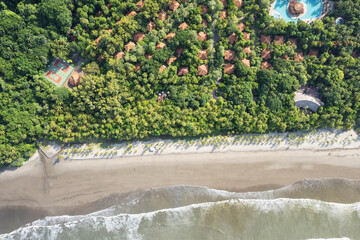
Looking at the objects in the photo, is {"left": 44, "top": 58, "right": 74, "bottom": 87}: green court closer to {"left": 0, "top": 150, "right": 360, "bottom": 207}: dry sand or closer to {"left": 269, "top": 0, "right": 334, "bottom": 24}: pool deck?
{"left": 0, "top": 150, "right": 360, "bottom": 207}: dry sand

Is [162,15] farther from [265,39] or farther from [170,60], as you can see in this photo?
[265,39]

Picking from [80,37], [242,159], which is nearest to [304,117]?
[242,159]

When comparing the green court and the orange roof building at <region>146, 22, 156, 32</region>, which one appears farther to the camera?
Answer: the green court

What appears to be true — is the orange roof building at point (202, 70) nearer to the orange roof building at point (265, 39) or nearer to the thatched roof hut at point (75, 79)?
the orange roof building at point (265, 39)

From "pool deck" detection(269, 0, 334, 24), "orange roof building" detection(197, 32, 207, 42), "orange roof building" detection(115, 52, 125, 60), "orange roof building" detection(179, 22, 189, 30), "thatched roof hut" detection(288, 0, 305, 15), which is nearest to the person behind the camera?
"orange roof building" detection(115, 52, 125, 60)

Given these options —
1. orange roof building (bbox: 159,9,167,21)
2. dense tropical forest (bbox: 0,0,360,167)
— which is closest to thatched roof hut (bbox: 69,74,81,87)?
dense tropical forest (bbox: 0,0,360,167)

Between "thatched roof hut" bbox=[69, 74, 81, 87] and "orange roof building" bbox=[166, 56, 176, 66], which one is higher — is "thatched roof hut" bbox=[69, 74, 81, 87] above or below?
below

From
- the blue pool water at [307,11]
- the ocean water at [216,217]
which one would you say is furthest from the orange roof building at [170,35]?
the ocean water at [216,217]
